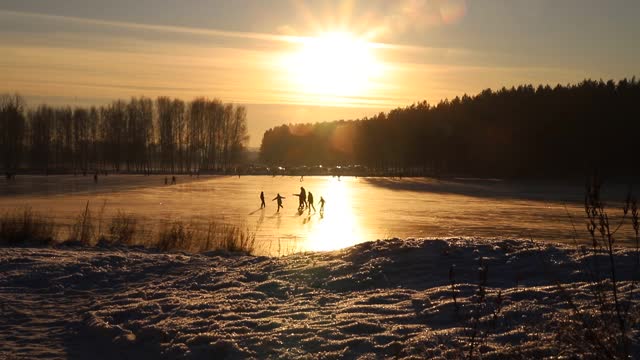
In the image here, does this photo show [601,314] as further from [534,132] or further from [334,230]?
[534,132]

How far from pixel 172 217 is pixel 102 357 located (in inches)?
1000

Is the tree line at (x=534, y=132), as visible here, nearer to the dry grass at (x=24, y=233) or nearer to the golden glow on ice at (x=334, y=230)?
the golden glow on ice at (x=334, y=230)

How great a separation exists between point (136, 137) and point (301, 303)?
525 ft

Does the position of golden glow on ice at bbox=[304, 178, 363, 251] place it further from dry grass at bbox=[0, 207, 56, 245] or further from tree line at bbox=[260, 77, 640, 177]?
tree line at bbox=[260, 77, 640, 177]

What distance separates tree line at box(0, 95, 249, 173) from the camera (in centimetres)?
15825

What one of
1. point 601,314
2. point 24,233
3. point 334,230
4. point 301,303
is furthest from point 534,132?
point 601,314

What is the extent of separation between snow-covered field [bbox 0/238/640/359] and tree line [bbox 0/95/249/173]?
469 feet

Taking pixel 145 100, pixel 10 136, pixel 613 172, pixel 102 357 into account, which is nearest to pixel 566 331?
pixel 102 357

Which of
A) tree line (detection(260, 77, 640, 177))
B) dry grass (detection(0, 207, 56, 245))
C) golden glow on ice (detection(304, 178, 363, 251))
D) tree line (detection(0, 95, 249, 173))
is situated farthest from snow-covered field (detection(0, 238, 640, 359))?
tree line (detection(0, 95, 249, 173))

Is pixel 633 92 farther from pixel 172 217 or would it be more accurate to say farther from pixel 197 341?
pixel 197 341

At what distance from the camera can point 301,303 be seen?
31.3 feet

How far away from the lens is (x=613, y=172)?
92938 millimetres

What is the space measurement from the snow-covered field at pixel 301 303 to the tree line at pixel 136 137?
142963 millimetres

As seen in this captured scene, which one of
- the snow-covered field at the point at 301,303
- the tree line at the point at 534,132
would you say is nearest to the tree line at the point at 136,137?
the tree line at the point at 534,132
